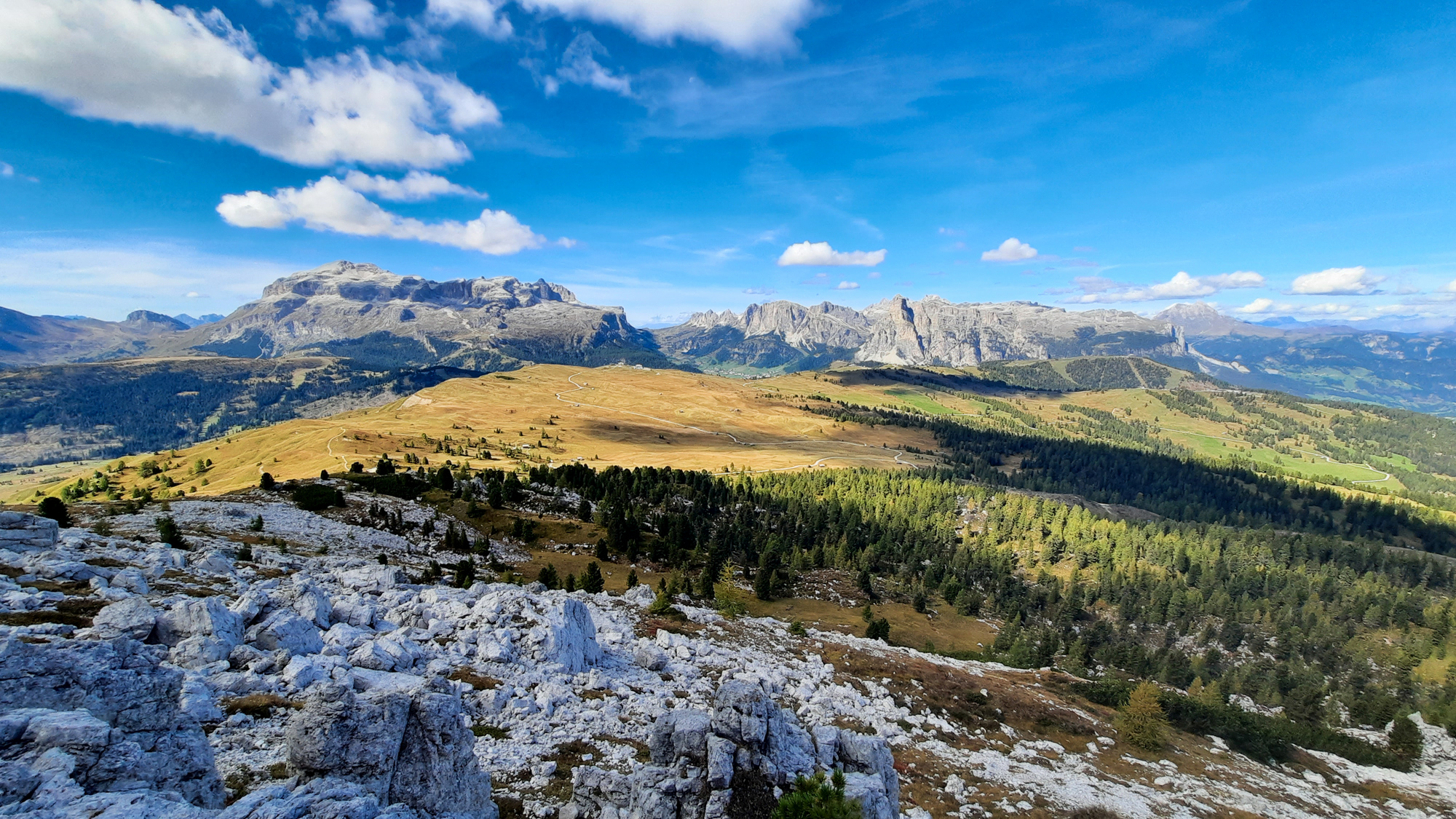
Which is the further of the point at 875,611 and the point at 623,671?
the point at 875,611

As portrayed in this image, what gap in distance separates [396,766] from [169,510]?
6172cm

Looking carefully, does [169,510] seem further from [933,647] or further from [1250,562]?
[1250,562]

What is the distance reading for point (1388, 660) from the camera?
329ft

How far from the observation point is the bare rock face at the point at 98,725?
14.0m

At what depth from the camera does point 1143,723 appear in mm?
49094

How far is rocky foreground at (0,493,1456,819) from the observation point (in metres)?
17.0

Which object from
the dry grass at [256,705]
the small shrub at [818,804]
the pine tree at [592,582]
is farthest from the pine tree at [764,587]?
the dry grass at [256,705]

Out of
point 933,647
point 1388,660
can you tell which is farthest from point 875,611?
point 1388,660

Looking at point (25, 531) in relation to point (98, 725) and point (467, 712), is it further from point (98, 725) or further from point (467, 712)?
point (98, 725)

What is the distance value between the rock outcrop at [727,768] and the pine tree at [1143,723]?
124 feet

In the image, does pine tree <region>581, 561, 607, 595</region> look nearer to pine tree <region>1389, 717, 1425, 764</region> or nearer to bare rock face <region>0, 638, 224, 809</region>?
bare rock face <region>0, 638, 224, 809</region>

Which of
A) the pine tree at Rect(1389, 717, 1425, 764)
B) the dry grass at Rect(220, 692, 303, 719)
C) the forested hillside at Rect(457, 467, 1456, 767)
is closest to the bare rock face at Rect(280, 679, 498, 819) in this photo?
the dry grass at Rect(220, 692, 303, 719)

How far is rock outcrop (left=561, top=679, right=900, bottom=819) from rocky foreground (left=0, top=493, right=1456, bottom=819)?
0.09m

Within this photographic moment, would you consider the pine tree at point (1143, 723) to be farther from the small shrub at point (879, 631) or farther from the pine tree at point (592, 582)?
the pine tree at point (592, 582)
